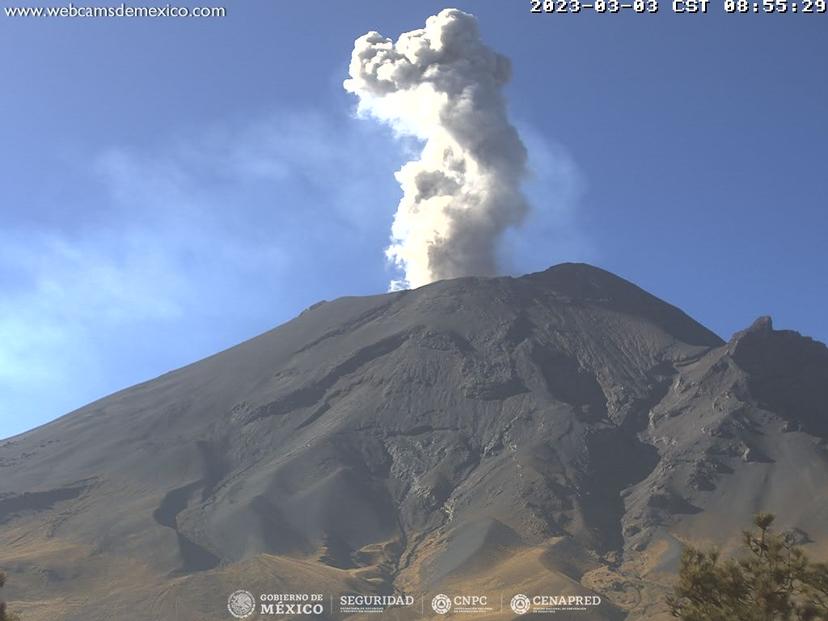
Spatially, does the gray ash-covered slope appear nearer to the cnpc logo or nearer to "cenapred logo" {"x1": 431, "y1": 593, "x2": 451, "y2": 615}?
"cenapred logo" {"x1": 431, "y1": 593, "x2": 451, "y2": 615}

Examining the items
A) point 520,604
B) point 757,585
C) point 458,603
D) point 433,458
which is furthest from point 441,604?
point 757,585

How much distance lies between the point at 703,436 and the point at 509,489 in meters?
28.4

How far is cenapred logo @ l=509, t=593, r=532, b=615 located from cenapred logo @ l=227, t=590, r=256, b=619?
24.0 m

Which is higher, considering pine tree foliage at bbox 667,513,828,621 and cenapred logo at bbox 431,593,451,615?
cenapred logo at bbox 431,593,451,615

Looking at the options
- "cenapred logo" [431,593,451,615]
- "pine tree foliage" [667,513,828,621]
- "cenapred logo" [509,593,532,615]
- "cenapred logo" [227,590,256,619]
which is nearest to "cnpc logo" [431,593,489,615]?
"cenapred logo" [431,593,451,615]

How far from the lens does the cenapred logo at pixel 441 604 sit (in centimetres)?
10250

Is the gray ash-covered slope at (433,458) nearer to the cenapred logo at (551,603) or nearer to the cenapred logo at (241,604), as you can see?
the cenapred logo at (551,603)

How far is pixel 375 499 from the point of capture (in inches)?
5305

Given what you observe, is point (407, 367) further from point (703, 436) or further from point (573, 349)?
point (703, 436)

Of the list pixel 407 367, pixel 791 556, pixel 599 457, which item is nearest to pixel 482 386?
pixel 407 367

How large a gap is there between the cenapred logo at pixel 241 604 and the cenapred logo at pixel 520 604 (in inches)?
945

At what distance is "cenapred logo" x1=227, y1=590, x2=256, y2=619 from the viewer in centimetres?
9988

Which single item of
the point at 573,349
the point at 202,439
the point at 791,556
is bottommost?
the point at 791,556

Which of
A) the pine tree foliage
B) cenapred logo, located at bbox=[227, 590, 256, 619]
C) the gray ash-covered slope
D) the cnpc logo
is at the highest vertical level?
the gray ash-covered slope
